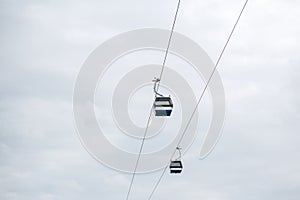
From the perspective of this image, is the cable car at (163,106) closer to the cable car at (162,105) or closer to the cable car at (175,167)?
the cable car at (162,105)

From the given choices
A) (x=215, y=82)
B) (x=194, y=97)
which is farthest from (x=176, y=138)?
(x=215, y=82)

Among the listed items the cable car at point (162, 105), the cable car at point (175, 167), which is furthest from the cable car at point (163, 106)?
the cable car at point (175, 167)

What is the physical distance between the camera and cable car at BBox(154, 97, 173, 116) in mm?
14539

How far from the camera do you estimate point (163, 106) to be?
47.7 feet

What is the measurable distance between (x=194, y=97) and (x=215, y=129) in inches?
125

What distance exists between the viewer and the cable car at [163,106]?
14539 millimetres

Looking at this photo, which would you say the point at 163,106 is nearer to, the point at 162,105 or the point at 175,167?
the point at 162,105

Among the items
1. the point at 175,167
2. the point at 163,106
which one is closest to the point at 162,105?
the point at 163,106

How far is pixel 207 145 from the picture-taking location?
2594 centimetres

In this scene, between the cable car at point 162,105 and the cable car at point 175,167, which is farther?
the cable car at point 175,167

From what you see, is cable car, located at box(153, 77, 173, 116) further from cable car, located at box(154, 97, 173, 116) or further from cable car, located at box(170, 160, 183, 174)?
cable car, located at box(170, 160, 183, 174)

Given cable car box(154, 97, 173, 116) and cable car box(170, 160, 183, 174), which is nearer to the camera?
cable car box(154, 97, 173, 116)

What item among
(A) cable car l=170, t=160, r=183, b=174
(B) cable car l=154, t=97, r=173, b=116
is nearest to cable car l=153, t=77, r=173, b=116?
(B) cable car l=154, t=97, r=173, b=116

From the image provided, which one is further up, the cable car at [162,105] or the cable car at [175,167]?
the cable car at [175,167]
